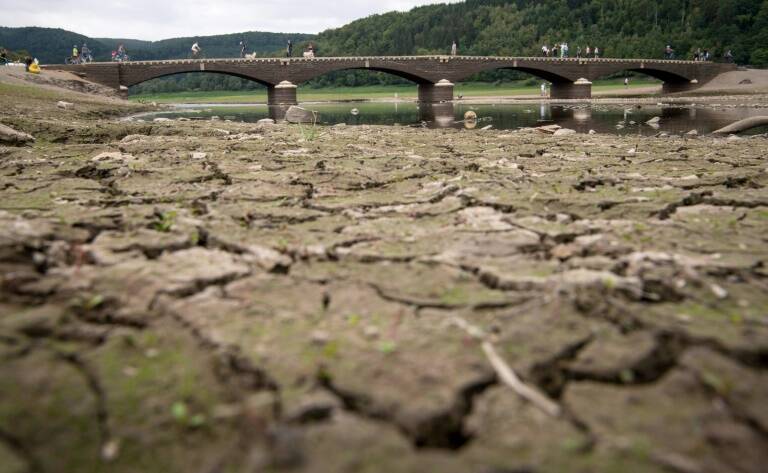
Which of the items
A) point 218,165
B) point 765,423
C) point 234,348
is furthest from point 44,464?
point 218,165

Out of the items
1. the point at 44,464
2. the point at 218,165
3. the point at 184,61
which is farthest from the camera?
the point at 184,61

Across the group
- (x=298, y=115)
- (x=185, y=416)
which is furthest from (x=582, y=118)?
(x=185, y=416)

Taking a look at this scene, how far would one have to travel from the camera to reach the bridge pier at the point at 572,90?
4781 cm

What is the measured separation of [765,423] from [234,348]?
144cm

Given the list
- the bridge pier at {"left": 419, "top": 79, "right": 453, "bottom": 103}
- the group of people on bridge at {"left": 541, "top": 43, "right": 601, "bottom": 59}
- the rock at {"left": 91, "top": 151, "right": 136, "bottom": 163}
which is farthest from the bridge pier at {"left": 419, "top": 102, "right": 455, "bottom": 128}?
the group of people on bridge at {"left": 541, "top": 43, "right": 601, "bottom": 59}

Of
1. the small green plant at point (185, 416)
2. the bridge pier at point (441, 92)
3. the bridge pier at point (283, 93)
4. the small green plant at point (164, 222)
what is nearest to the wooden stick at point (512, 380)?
the small green plant at point (185, 416)

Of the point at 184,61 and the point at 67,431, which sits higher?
the point at 184,61

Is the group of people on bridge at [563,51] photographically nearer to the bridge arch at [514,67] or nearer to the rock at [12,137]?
the bridge arch at [514,67]

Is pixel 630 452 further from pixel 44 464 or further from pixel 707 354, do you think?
pixel 44 464

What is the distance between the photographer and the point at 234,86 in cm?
8500

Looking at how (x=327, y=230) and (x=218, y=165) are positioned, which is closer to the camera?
(x=327, y=230)

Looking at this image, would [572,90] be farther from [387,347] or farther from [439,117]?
[387,347]

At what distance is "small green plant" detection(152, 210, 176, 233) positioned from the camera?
9.92 ft

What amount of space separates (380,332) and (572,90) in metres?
51.4
